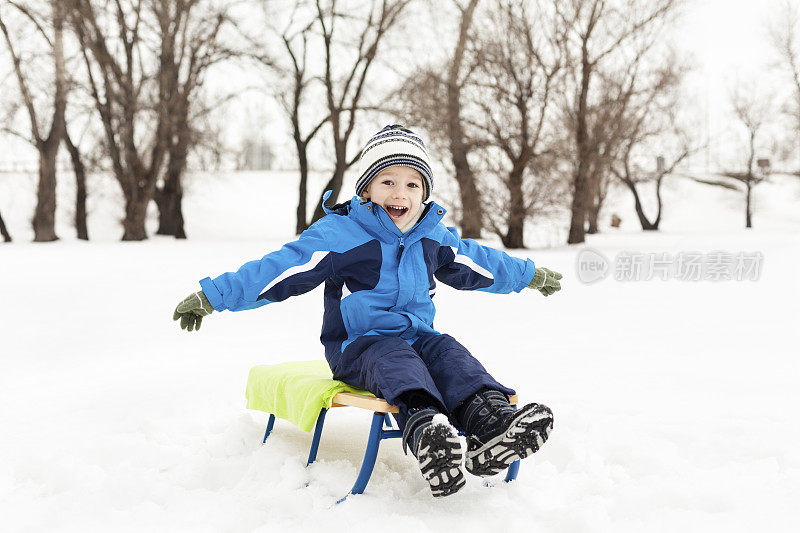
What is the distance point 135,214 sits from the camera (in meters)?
19.5

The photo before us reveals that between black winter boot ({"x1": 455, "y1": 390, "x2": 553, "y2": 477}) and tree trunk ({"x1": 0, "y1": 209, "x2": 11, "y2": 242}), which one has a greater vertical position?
black winter boot ({"x1": 455, "y1": 390, "x2": 553, "y2": 477})

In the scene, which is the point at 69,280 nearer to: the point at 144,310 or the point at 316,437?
the point at 144,310

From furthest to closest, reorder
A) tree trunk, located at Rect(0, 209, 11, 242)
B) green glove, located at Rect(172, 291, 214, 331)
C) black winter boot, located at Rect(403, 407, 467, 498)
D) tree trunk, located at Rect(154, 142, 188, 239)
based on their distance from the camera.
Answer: tree trunk, located at Rect(154, 142, 188, 239) < tree trunk, located at Rect(0, 209, 11, 242) < green glove, located at Rect(172, 291, 214, 331) < black winter boot, located at Rect(403, 407, 467, 498)

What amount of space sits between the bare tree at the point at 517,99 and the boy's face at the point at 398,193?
11111mm

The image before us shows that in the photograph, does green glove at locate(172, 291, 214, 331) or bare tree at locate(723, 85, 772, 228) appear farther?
bare tree at locate(723, 85, 772, 228)

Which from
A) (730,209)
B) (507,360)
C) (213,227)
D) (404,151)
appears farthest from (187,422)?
(730,209)

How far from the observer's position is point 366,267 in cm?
276

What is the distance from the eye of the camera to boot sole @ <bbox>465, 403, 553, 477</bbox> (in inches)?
90.0

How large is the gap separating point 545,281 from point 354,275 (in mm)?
930

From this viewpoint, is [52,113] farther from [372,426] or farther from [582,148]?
[372,426]

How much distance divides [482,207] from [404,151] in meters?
11.4

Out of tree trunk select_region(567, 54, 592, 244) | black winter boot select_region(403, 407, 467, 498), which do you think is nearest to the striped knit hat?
black winter boot select_region(403, 407, 467, 498)

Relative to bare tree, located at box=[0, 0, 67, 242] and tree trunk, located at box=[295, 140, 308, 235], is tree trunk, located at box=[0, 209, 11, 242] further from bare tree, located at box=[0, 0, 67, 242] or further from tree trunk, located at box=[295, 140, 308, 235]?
tree trunk, located at box=[295, 140, 308, 235]

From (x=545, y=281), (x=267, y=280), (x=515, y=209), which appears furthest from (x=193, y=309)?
(x=515, y=209)
